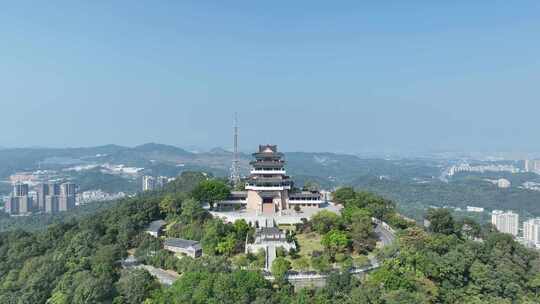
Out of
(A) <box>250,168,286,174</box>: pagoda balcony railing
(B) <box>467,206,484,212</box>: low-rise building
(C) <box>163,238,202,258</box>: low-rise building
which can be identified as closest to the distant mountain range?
(B) <box>467,206,484,212</box>: low-rise building

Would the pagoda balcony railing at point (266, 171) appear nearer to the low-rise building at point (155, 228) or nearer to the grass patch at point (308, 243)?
the grass patch at point (308, 243)

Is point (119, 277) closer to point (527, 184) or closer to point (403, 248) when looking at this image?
point (403, 248)

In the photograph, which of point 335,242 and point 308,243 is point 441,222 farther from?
point 308,243

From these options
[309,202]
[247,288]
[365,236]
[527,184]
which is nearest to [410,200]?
[527,184]

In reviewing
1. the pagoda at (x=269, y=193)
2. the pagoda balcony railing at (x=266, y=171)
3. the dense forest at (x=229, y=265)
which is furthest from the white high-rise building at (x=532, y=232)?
the pagoda balcony railing at (x=266, y=171)

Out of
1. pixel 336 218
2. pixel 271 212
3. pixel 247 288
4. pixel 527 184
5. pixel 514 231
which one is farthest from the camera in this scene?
pixel 527 184

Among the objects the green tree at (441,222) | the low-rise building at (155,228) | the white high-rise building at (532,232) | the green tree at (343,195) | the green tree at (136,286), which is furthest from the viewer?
the white high-rise building at (532,232)
